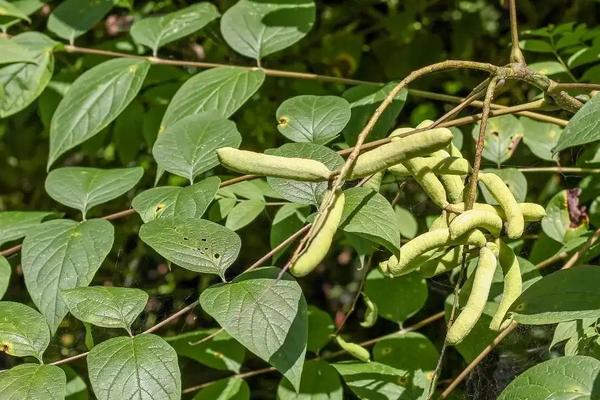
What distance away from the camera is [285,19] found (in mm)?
1719

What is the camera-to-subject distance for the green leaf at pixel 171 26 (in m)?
1.74

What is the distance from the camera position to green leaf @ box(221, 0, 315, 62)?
1688mm

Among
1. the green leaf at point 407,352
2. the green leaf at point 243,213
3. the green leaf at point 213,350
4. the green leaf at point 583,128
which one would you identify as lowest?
the green leaf at point 213,350

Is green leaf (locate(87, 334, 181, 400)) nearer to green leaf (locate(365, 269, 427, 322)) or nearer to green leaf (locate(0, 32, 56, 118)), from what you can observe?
green leaf (locate(365, 269, 427, 322))

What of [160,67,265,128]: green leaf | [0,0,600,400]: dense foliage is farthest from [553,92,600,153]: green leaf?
[160,67,265,128]: green leaf

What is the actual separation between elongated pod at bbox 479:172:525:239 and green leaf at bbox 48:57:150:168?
761 millimetres

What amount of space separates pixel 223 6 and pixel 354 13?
21.5 inches

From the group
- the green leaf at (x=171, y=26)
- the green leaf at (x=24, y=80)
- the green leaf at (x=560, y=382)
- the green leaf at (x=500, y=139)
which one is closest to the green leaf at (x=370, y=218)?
the green leaf at (x=560, y=382)

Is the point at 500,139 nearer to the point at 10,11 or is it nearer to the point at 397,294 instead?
the point at 397,294

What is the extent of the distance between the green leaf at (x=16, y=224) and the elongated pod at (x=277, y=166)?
58cm

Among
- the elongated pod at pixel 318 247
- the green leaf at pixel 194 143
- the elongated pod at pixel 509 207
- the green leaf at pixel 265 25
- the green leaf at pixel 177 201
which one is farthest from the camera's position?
the green leaf at pixel 265 25

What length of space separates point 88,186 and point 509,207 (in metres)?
0.72

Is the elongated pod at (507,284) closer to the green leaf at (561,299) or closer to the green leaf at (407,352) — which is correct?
the green leaf at (561,299)

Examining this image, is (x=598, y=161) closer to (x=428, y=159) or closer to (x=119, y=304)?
(x=428, y=159)
